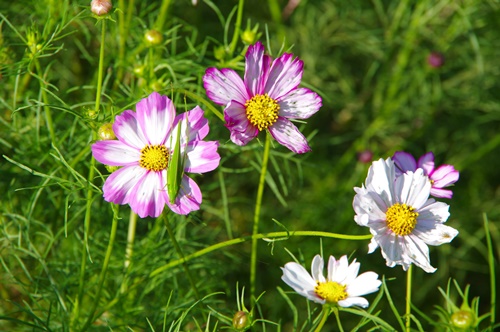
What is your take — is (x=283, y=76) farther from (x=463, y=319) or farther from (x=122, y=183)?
(x=463, y=319)

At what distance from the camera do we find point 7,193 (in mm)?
1454

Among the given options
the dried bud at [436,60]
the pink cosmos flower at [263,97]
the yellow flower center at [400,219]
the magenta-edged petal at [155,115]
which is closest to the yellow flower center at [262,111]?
the pink cosmos flower at [263,97]

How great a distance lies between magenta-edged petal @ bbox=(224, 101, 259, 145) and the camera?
1.00 meters

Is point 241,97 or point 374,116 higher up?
point 374,116

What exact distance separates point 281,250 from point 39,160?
0.83 metres

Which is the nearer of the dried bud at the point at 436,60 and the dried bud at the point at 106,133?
the dried bud at the point at 106,133

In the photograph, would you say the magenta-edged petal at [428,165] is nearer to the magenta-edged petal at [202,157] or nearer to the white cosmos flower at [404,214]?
the white cosmos flower at [404,214]

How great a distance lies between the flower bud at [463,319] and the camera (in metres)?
0.97

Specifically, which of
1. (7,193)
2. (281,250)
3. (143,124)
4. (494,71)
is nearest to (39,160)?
(7,193)

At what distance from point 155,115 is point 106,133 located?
0.08 m

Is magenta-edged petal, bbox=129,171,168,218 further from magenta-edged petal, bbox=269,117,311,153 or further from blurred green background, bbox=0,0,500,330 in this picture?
blurred green background, bbox=0,0,500,330

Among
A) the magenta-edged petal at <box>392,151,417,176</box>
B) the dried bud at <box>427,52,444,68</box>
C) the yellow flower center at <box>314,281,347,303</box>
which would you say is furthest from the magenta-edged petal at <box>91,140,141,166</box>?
the dried bud at <box>427,52,444,68</box>

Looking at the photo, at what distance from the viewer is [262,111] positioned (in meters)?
1.05

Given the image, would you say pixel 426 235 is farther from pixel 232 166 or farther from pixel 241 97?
pixel 232 166
